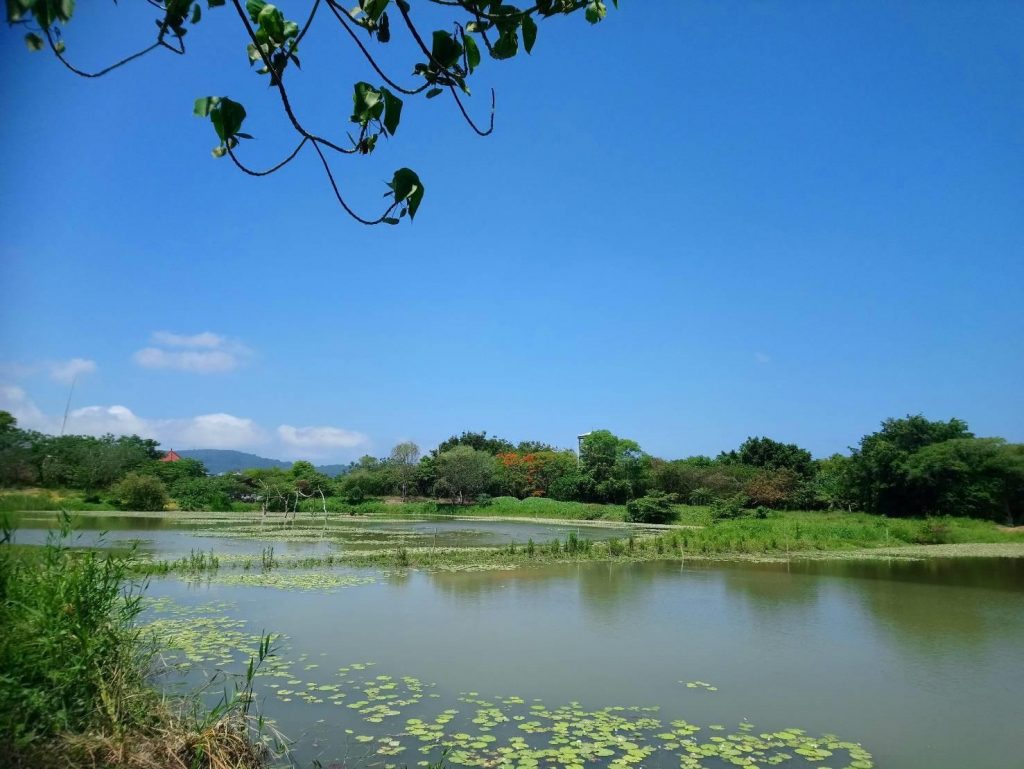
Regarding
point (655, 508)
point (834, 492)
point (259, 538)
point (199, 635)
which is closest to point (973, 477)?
point (834, 492)

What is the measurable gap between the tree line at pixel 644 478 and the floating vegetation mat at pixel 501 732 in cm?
205

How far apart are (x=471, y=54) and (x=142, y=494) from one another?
29772 millimetres

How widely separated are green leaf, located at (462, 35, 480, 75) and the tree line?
2805 millimetres

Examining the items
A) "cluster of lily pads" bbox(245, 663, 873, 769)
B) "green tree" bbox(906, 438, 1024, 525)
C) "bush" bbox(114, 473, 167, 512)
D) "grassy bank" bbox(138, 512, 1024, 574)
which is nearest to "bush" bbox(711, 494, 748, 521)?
"grassy bank" bbox(138, 512, 1024, 574)

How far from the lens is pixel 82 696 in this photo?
117 inches

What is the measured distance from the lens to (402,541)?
15469mm

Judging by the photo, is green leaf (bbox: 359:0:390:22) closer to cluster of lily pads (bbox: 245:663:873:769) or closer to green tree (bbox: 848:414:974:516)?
cluster of lily pads (bbox: 245:663:873:769)

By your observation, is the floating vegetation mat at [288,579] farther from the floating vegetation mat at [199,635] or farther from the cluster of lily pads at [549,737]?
the cluster of lily pads at [549,737]

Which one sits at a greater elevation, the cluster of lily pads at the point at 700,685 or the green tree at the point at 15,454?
the green tree at the point at 15,454

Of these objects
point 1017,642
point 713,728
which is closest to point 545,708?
point 713,728

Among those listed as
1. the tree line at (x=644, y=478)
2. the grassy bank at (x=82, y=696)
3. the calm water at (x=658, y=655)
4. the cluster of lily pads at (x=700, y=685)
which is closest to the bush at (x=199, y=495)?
the tree line at (x=644, y=478)

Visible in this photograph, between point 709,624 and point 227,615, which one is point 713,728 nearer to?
point 709,624

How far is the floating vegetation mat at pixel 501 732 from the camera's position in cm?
350

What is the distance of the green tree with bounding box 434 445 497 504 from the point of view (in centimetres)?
3394
